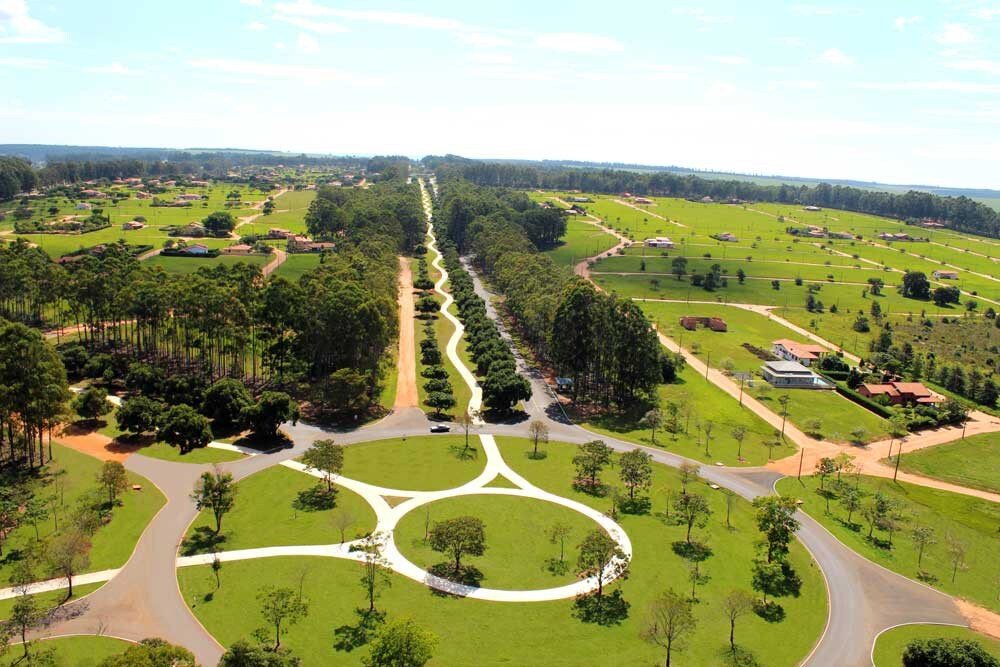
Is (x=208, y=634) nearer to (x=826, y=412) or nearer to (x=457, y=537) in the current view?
(x=457, y=537)

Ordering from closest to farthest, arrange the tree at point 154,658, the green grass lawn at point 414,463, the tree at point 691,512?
1. the tree at point 154,658
2. the tree at point 691,512
3. the green grass lawn at point 414,463

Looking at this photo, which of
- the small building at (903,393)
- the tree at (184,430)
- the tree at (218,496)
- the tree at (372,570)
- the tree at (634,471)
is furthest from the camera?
the small building at (903,393)

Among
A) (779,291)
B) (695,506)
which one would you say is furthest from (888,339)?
(695,506)

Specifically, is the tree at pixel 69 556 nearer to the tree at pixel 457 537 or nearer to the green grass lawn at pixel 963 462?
the tree at pixel 457 537

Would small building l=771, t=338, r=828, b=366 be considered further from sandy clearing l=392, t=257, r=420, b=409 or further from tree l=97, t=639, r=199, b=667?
tree l=97, t=639, r=199, b=667

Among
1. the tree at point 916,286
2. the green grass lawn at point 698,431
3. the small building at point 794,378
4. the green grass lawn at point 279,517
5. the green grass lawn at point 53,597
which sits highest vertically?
the tree at point 916,286

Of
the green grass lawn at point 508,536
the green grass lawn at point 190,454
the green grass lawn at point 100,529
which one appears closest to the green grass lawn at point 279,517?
the green grass lawn at point 508,536

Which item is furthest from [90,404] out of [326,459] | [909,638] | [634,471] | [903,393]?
[903,393]
